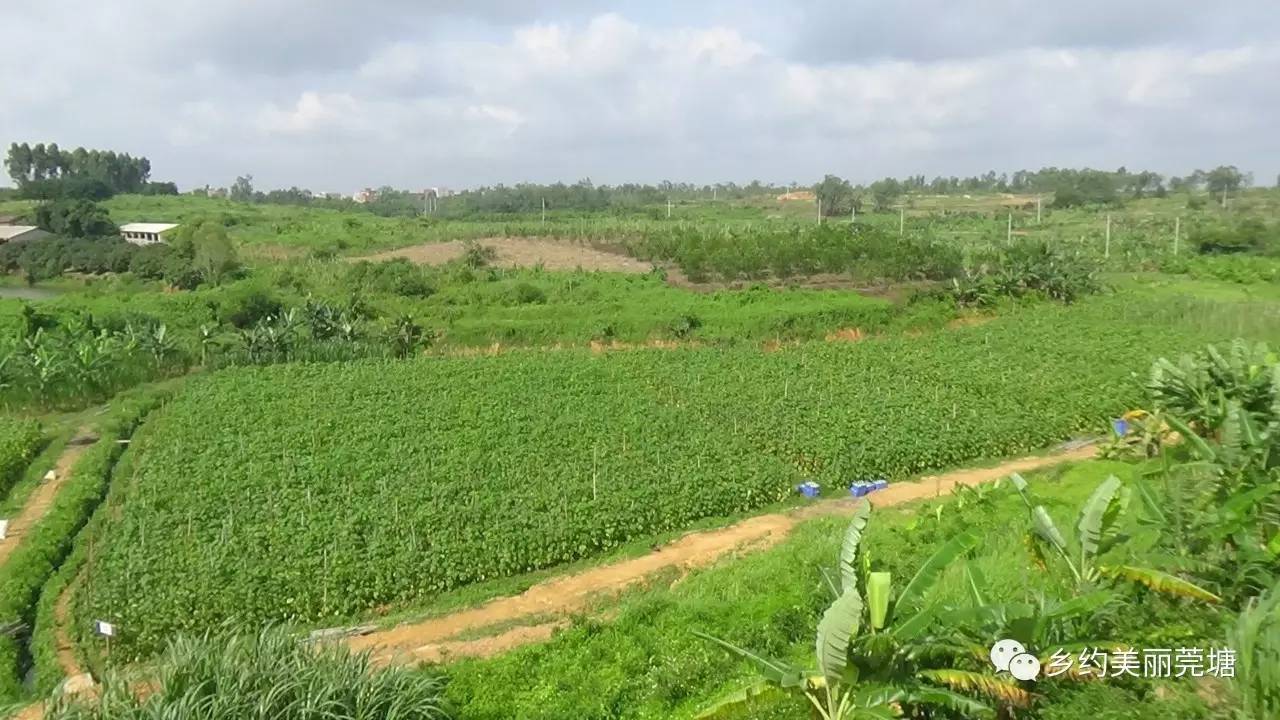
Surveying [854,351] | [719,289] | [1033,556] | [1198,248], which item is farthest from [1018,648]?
[1198,248]

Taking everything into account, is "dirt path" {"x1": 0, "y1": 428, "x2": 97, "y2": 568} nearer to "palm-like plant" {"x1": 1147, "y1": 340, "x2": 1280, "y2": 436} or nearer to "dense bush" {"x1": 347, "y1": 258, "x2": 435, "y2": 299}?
"dense bush" {"x1": 347, "y1": 258, "x2": 435, "y2": 299}

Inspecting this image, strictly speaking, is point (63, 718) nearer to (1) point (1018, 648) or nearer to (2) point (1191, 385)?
(1) point (1018, 648)

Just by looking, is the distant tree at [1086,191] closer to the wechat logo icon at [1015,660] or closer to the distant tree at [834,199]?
the distant tree at [834,199]

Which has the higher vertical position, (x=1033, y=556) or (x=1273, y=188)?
(x=1273, y=188)

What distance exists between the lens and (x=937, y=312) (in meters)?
29.1

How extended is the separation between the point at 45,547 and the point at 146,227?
4890 centimetres

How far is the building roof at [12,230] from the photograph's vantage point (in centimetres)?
4756

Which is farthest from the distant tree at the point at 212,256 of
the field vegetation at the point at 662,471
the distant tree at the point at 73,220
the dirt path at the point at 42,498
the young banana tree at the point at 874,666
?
the young banana tree at the point at 874,666

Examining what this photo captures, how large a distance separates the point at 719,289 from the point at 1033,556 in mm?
24838

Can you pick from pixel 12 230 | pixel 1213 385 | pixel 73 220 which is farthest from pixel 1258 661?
pixel 12 230

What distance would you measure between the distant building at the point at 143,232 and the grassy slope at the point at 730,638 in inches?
1990

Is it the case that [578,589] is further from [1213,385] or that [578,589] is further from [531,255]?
[531,255]

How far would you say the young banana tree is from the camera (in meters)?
5.62

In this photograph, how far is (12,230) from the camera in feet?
163
